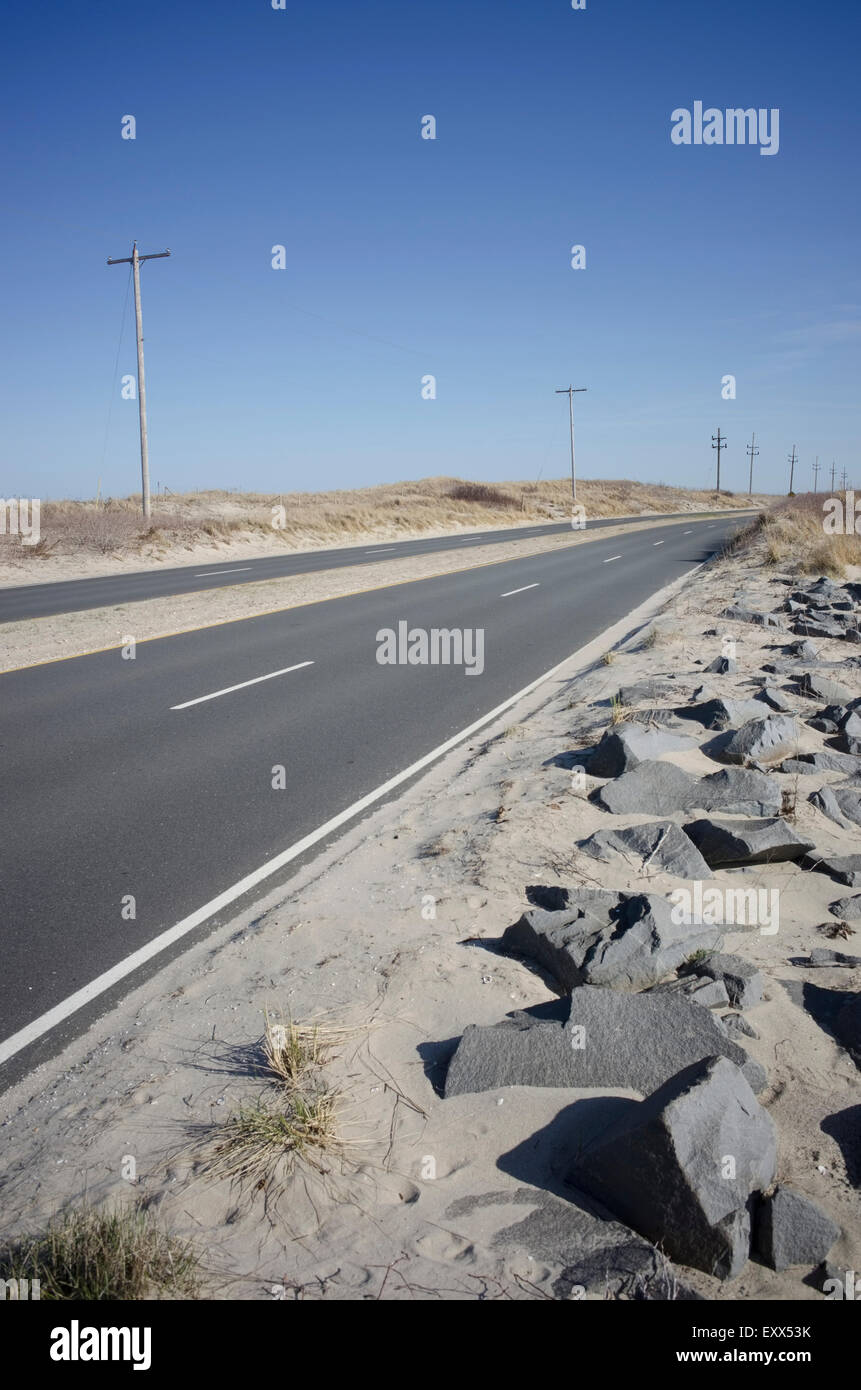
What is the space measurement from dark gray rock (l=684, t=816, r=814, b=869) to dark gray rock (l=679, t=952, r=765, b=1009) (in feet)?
3.82

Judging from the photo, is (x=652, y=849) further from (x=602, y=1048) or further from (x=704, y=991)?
(x=602, y=1048)

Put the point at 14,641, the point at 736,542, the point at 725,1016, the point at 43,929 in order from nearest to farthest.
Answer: the point at 725,1016 < the point at 43,929 < the point at 14,641 < the point at 736,542

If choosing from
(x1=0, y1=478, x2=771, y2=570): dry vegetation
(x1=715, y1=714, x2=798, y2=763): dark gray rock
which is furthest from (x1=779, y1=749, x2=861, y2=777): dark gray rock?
(x1=0, y1=478, x2=771, y2=570): dry vegetation

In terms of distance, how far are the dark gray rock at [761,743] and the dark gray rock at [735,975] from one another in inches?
125

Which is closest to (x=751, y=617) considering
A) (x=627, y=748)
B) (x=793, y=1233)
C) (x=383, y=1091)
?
(x=627, y=748)

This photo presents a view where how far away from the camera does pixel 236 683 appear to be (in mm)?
10461

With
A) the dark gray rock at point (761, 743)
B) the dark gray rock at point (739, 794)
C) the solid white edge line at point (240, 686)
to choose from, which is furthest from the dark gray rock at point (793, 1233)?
the solid white edge line at point (240, 686)

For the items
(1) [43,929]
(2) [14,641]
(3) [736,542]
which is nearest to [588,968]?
(1) [43,929]

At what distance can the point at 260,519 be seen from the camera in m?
40.9

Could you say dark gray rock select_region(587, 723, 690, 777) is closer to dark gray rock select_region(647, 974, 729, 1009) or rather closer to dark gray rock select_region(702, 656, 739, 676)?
dark gray rock select_region(647, 974, 729, 1009)

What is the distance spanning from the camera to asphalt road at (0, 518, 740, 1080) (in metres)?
4.62
